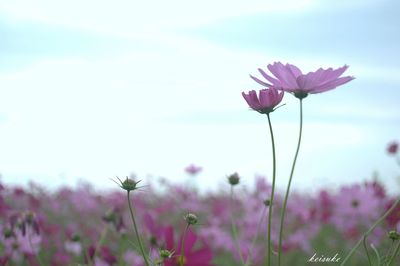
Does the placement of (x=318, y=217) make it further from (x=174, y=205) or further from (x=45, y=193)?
(x=45, y=193)

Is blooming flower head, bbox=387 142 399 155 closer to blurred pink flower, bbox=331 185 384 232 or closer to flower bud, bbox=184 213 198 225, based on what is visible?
blurred pink flower, bbox=331 185 384 232

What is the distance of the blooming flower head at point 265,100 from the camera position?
0.92 m

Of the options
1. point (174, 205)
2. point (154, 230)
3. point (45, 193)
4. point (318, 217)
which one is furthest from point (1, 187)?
point (45, 193)

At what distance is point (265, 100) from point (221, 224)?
393cm

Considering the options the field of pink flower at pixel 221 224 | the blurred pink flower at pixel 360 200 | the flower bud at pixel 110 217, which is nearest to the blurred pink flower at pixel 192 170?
the field of pink flower at pixel 221 224

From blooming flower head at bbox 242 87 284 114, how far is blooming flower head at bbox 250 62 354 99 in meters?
0.03

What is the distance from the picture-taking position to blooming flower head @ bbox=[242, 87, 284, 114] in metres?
0.92

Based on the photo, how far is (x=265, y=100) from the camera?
0.92m

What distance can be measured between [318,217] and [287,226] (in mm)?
355

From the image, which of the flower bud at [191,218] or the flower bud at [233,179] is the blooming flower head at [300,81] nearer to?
the flower bud at [191,218]

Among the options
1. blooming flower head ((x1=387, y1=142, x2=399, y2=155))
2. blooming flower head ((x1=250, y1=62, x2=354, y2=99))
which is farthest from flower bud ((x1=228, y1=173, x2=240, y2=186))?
blooming flower head ((x1=387, y1=142, x2=399, y2=155))

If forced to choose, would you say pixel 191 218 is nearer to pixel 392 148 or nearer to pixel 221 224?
pixel 392 148

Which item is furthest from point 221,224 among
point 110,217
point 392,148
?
point 110,217

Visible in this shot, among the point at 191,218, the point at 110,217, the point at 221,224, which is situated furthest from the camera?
the point at 221,224
